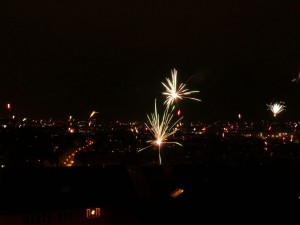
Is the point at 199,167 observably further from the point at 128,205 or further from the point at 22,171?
the point at 22,171

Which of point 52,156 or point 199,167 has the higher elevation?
point 52,156

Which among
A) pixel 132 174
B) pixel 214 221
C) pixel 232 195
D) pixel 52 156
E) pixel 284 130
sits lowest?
pixel 214 221

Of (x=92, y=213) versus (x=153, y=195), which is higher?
(x=153, y=195)

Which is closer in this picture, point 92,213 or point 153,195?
point 92,213

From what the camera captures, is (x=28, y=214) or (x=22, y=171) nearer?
(x=28, y=214)

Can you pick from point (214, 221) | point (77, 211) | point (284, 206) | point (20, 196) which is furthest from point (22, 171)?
point (284, 206)

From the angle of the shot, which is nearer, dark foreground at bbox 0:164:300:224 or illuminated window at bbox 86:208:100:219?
illuminated window at bbox 86:208:100:219

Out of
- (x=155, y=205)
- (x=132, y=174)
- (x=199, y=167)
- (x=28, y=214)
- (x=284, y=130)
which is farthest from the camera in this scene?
(x=284, y=130)

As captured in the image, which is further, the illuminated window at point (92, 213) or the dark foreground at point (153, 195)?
the dark foreground at point (153, 195)
